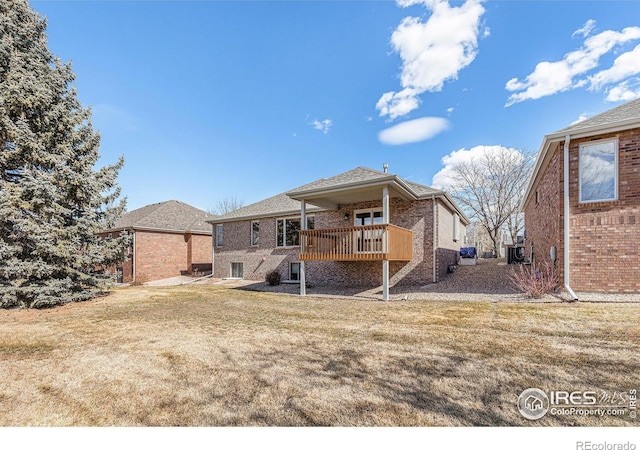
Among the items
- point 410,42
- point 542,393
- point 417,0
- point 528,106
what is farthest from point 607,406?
point 528,106

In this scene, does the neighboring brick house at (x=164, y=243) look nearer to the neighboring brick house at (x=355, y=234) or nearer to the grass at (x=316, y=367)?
the neighboring brick house at (x=355, y=234)

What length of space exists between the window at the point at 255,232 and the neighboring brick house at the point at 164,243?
630cm

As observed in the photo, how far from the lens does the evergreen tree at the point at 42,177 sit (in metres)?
8.54

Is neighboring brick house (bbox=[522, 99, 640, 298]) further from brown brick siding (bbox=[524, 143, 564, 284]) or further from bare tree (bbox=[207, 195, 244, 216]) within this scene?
bare tree (bbox=[207, 195, 244, 216])

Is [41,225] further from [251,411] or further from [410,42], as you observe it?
[410,42]

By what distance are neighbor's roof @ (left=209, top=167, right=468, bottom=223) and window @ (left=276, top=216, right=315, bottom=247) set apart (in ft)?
1.80

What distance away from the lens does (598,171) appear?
7707 millimetres

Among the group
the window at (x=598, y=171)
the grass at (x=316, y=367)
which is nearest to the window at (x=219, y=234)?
the grass at (x=316, y=367)

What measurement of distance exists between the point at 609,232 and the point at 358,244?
7.43 meters

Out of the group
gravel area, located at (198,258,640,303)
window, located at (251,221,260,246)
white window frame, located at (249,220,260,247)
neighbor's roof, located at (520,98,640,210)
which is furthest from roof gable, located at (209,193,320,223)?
neighbor's roof, located at (520,98,640,210)

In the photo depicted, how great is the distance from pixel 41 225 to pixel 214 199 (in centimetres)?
4195

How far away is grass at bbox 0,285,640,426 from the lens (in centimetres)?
269

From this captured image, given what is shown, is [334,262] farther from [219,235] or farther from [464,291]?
[219,235]

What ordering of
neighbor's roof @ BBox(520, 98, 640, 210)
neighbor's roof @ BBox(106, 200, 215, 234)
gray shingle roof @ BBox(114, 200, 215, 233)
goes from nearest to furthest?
neighbor's roof @ BBox(520, 98, 640, 210), neighbor's roof @ BBox(106, 200, 215, 234), gray shingle roof @ BBox(114, 200, 215, 233)
